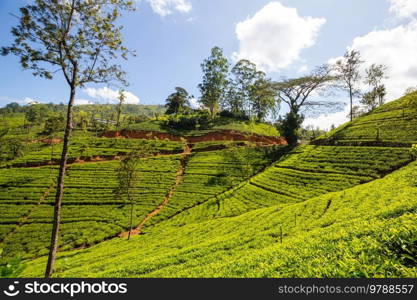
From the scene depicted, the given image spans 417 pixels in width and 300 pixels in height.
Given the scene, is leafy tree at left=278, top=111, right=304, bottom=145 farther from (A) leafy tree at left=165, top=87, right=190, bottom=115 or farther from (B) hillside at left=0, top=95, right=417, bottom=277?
(A) leafy tree at left=165, top=87, right=190, bottom=115

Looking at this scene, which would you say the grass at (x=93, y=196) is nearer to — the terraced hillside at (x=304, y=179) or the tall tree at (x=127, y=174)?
the tall tree at (x=127, y=174)

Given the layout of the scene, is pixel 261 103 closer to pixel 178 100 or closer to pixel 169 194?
pixel 178 100

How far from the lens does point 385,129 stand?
143 ft

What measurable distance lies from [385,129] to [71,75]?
56.9m

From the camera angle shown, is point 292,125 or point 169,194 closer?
point 169,194

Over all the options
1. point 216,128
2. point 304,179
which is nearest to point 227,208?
point 304,179

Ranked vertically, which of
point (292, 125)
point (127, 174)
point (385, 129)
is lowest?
point (127, 174)

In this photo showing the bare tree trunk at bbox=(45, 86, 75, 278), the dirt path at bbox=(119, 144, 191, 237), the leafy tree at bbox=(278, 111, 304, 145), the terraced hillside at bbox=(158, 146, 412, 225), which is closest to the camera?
the bare tree trunk at bbox=(45, 86, 75, 278)

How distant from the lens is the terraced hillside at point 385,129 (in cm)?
3891

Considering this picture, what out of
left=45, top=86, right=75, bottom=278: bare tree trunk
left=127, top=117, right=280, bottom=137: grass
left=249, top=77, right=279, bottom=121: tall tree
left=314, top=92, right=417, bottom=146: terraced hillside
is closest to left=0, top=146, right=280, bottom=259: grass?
left=314, top=92, right=417, bottom=146: terraced hillside

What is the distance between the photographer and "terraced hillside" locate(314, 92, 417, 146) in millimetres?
38906

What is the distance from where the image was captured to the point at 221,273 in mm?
7355

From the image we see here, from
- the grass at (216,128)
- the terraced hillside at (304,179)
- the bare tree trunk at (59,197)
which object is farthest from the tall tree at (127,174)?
the grass at (216,128)

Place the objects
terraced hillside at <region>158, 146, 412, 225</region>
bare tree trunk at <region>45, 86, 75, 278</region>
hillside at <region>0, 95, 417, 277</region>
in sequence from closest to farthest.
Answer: hillside at <region>0, 95, 417, 277</region>, bare tree trunk at <region>45, 86, 75, 278</region>, terraced hillside at <region>158, 146, 412, 225</region>
